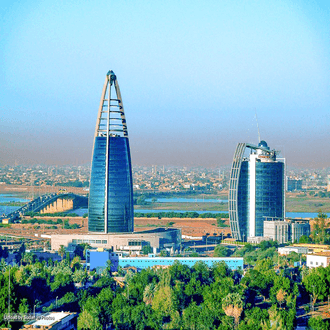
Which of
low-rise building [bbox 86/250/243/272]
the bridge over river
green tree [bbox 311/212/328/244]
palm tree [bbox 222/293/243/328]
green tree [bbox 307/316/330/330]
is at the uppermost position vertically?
the bridge over river

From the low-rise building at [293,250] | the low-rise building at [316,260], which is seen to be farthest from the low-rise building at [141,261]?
the low-rise building at [293,250]

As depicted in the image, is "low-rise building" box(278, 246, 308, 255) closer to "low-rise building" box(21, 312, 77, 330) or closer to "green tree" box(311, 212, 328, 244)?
"green tree" box(311, 212, 328, 244)

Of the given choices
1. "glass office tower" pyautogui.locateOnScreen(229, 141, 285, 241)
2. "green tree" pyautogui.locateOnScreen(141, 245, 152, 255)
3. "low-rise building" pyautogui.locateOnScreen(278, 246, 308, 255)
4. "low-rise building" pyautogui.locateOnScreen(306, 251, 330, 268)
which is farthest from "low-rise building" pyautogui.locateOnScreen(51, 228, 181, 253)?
"low-rise building" pyautogui.locateOnScreen(306, 251, 330, 268)

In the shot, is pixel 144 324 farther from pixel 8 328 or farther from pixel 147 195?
pixel 147 195

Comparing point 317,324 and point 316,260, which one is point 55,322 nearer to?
point 317,324

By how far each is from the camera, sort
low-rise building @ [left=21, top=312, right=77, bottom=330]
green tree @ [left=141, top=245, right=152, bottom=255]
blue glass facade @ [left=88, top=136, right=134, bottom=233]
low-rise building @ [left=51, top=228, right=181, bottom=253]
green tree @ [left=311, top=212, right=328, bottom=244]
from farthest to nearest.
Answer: green tree @ [left=311, top=212, right=328, bottom=244] < blue glass facade @ [left=88, top=136, right=134, bottom=233] < low-rise building @ [left=51, top=228, right=181, bottom=253] < green tree @ [left=141, top=245, right=152, bottom=255] < low-rise building @ [left=21, top=312, right=77, bottom=330]

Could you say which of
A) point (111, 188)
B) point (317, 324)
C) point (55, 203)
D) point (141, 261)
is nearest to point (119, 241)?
point (111, 188)
